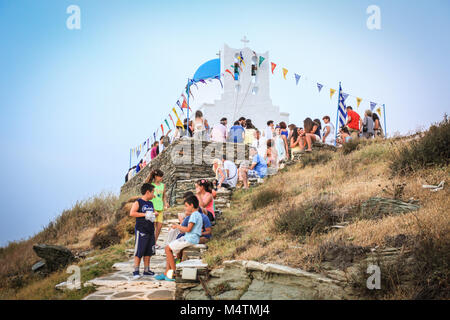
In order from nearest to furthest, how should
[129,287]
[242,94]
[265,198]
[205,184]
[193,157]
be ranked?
[129,287]
[205,184]
[265,198]
[193,157]
[242,94]

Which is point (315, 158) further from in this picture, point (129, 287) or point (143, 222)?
point (129, 287)

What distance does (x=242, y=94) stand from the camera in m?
26.2

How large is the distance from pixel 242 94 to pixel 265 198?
57.1 ft

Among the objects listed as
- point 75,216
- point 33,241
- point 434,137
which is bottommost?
point 33,241

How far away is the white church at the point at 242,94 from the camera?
25.7m

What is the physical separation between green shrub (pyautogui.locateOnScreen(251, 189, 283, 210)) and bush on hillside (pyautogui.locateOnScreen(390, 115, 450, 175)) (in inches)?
110

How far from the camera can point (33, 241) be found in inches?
655

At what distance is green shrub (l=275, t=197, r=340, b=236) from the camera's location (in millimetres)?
6352

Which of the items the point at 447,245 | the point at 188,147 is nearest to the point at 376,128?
the point at 188,147

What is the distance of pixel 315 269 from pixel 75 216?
14.4m

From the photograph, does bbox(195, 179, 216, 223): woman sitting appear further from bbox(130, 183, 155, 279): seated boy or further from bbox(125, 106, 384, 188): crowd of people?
bbox(125, 106, 384, 188): crowd of people

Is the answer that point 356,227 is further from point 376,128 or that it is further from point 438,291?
point 376,128

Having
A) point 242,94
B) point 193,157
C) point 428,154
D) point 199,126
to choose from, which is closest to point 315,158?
point 199,126
